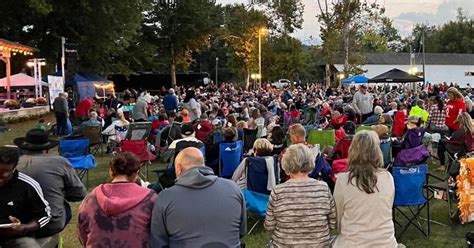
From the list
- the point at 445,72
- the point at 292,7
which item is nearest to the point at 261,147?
the point at 292,7

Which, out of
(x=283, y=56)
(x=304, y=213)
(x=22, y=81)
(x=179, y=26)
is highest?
(x=179, y=26)

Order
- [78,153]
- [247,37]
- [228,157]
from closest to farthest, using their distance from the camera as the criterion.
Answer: [228,157]
[78,153]
[247,37]

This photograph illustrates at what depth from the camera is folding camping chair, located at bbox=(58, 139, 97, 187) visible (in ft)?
28.4

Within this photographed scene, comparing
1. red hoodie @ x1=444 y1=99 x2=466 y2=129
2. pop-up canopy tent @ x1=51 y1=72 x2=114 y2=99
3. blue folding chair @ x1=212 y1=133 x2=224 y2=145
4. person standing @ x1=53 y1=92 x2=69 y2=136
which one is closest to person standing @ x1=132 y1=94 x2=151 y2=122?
person standing @ x1=53 y1=92 x2=69 y2=136

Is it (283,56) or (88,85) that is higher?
(283,56)

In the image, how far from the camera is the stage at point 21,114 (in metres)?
20.6

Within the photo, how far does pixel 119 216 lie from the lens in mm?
3180

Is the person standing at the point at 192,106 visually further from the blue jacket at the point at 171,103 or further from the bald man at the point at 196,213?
the bald man at the point at 196,213

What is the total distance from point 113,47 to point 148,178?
23.0 meters

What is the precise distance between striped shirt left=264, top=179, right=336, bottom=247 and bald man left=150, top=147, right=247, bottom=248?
443 millimetres

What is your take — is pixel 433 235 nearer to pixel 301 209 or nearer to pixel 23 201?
pixel 301 209

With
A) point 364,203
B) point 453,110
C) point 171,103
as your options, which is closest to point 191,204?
point 364,203

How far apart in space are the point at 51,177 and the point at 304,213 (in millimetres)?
1911

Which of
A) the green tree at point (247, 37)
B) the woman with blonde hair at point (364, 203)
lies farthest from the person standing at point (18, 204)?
the green tree at point (247, 37)
